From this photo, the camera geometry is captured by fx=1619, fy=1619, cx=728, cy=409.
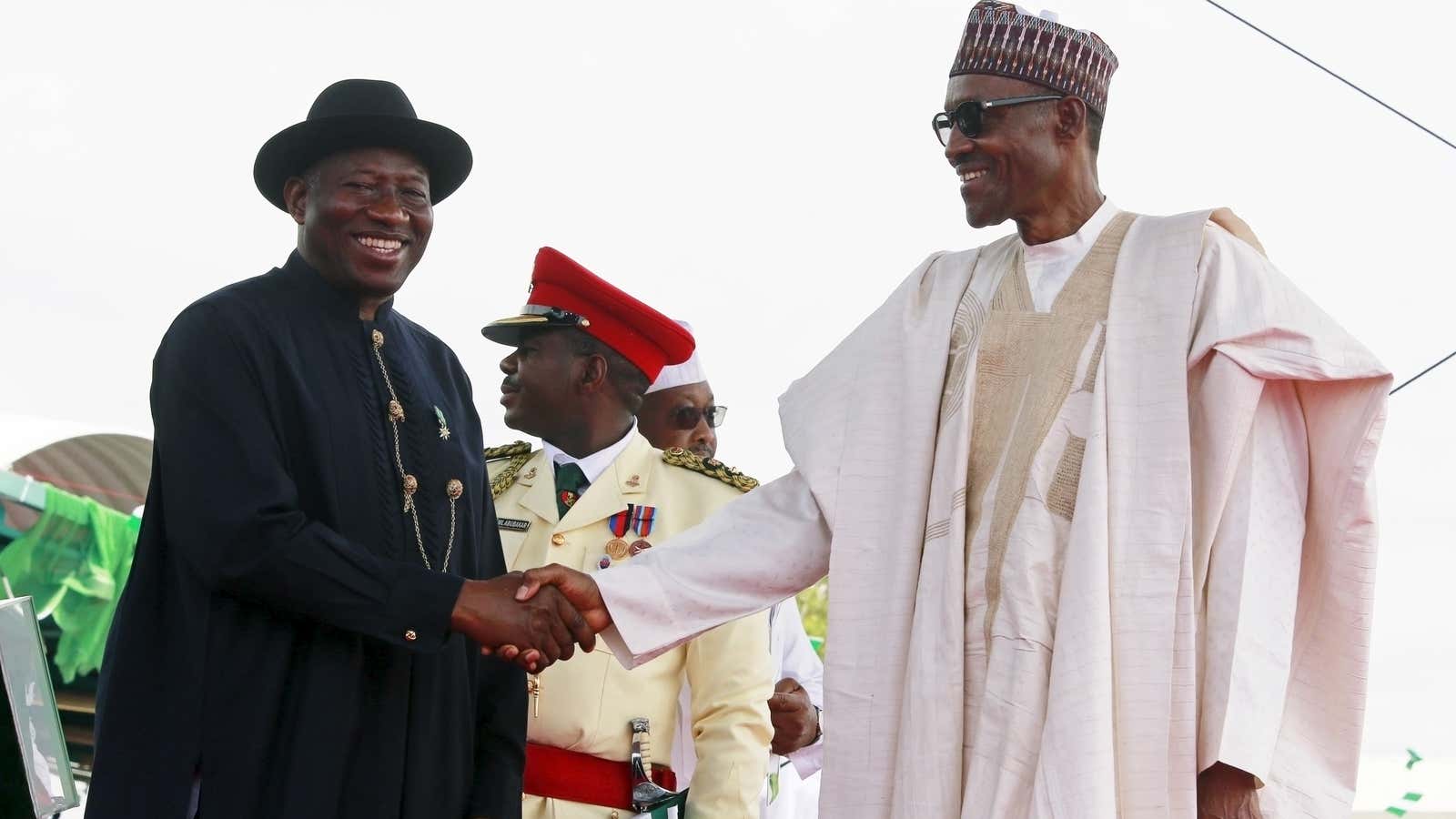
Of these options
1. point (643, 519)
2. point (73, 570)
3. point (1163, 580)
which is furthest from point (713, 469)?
point (73, 570)

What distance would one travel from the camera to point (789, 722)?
4973mm

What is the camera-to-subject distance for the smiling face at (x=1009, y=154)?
3.29 metres

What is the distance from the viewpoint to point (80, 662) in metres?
10.3

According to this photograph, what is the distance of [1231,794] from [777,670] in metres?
2.62

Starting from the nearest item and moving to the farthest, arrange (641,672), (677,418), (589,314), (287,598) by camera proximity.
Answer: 1. (287,598)
2. (641,672)
3. (589,314)
4. (677,418)

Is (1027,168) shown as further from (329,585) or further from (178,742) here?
(178,742)

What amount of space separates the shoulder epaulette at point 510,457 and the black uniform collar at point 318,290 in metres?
0.93

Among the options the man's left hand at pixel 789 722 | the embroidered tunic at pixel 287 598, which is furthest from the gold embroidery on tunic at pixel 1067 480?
the man's left hand at pixel 789 722

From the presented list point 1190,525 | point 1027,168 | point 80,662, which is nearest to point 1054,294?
point 1027,168

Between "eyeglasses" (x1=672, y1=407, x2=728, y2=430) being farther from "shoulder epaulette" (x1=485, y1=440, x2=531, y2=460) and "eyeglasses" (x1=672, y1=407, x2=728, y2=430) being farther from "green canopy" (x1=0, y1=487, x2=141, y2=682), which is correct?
"green canopy" (x1=0, y1=487, x2=141, y2=682)

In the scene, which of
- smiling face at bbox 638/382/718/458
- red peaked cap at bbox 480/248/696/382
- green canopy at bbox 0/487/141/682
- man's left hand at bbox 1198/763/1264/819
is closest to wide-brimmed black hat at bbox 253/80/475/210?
red peaked cap at bbox 480/248/696/382

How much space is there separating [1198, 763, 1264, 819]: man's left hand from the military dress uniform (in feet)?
4.62

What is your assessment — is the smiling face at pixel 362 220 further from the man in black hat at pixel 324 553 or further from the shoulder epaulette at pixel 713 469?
the shoulder epaulette at pixel 713 469

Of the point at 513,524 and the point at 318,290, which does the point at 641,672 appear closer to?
the point at 513,524
